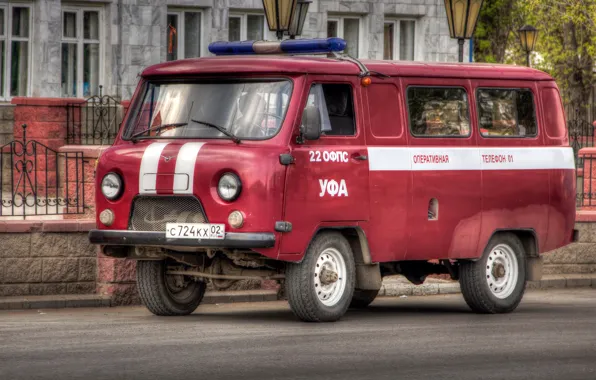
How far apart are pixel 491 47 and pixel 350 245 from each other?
4273cm

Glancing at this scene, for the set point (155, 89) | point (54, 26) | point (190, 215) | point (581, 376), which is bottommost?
point (581, 376)

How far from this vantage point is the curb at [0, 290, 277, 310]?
53.4ft

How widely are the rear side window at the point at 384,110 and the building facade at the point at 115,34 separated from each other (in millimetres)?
15891

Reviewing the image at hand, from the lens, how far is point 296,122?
47.3 ft

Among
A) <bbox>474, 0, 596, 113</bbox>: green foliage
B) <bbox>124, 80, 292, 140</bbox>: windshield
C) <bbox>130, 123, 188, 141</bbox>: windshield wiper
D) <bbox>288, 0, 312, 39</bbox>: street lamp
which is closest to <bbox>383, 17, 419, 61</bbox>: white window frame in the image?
<bbox>474, 0, 596, 113</bbox>: green foliage

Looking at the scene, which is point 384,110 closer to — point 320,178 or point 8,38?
point 320,178

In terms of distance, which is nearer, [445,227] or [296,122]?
[296,122]

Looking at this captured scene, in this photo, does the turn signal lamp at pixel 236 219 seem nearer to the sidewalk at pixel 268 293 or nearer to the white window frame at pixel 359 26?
the sidewalk at pixel 268 293

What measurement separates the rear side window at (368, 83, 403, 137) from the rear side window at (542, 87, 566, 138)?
2220 millimetres

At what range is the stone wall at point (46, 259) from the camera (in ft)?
54.7

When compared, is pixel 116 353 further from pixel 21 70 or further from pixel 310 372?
pixel 21 70

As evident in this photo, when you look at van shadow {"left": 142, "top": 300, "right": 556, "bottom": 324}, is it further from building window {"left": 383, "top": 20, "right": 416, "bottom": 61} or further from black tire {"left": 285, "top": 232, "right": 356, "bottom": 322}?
building window {"left": 383, "top": 20, "right": 416, "bottom": 61}

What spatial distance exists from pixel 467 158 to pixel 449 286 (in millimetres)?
3495

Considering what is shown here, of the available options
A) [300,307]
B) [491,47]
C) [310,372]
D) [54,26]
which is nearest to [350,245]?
[300,307]
